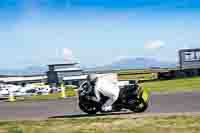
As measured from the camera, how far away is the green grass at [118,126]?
1143 cm

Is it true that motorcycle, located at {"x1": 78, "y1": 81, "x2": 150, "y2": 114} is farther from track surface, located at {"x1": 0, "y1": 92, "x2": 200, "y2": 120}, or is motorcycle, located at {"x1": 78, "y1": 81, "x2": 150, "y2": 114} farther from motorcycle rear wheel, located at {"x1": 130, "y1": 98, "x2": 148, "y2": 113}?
track surface, located at {"x1": 0, "y1": 92, "x2": 200, "y2": 120}

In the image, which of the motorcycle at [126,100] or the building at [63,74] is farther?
the building at [63,74]

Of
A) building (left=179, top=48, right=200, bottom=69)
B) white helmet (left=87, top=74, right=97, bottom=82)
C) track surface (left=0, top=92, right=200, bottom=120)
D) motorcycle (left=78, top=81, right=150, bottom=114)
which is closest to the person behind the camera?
motorcycle (left=78, top=81, right=150, bottom=114)

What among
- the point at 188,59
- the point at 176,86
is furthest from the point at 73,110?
the point at 188,59

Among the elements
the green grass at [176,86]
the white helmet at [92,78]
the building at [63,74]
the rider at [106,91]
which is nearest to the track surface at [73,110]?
the rider at [106,91]

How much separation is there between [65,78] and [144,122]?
336ft

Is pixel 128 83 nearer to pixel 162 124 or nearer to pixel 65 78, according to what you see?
pixel 162 124

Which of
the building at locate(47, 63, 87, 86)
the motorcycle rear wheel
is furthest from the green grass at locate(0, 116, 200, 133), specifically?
the building at locate(47, 63, 87, 86)

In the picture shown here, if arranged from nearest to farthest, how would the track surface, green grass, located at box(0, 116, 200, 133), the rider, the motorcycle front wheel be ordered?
green grass, located at box(0, 116, 200, 133) → the rider → the motorcycle front wheel → the track surface

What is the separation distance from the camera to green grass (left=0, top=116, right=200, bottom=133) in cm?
1143

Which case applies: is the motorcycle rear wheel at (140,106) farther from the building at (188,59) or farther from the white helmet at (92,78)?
the building at (188,59)

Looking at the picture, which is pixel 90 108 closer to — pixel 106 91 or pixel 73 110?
pixel 106 91

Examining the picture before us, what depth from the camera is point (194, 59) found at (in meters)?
70.2

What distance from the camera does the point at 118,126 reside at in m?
12.3
